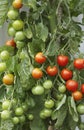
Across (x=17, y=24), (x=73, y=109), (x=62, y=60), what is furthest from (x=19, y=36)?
(x=73, y=109)

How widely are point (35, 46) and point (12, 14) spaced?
0.36 feet

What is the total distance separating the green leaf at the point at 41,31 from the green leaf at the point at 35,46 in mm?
17

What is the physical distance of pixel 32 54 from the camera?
96cm

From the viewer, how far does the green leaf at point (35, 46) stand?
3.13 feet

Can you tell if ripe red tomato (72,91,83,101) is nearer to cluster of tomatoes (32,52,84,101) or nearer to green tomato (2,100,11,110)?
cluster of tomatoes (32,52,84,101)

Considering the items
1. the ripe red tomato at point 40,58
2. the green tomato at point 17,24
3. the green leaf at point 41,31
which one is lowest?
the ripe red tomato at point 40,58

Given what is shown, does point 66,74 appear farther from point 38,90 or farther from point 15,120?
point 15,120

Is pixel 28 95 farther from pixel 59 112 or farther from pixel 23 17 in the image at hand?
pixel 23 17

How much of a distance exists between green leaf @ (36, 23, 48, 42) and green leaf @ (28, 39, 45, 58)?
0.7 inches

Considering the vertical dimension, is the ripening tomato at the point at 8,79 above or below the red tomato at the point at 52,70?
below

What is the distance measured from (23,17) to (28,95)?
0.75 feet

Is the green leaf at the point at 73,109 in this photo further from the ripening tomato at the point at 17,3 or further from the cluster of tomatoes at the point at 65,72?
the ripening tomato at the point at 17,3

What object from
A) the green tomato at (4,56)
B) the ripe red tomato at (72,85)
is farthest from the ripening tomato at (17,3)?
the ripe red tomato at (72,85)

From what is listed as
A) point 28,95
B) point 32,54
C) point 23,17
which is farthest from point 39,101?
point 23,17
